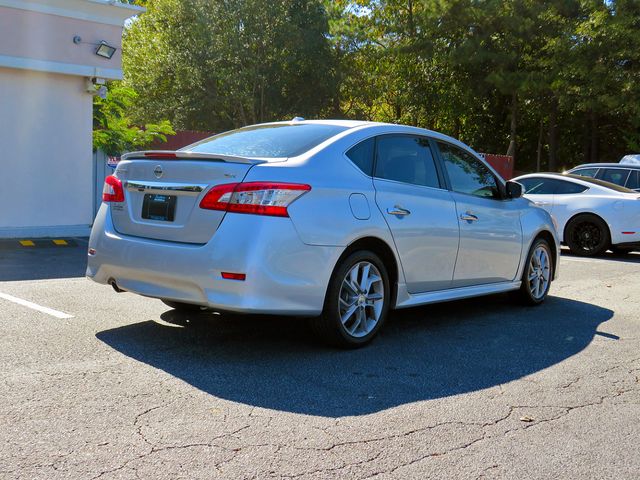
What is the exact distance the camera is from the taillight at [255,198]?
4.90 m

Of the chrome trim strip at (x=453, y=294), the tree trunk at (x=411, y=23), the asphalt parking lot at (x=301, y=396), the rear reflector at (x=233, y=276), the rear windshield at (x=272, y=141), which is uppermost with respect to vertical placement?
the tree trunk at (x=411, y=23)

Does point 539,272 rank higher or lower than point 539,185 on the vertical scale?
lower

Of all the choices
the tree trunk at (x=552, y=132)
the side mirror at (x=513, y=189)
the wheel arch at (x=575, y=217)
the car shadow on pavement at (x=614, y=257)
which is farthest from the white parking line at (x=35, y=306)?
the tree trunk at (x=552, y=132)

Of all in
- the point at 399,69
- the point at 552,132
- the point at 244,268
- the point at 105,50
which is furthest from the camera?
the point at 399,69

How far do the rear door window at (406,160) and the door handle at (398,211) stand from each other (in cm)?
26

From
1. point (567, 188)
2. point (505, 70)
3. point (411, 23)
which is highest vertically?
point (411, 23)

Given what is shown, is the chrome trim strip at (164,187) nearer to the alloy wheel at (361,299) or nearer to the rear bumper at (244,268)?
the rear bumper at (244,268)

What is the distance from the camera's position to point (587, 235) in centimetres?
1352

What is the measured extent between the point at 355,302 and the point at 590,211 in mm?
9183

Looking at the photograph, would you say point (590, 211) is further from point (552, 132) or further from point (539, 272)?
point (552, 132)

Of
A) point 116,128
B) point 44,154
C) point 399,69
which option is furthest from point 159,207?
point 399,69

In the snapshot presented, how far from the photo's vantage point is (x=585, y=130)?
32688 mm

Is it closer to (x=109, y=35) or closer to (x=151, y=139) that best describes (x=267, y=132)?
(x=109, y=35)

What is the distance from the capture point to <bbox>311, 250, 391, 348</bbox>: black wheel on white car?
5270 millimetres
